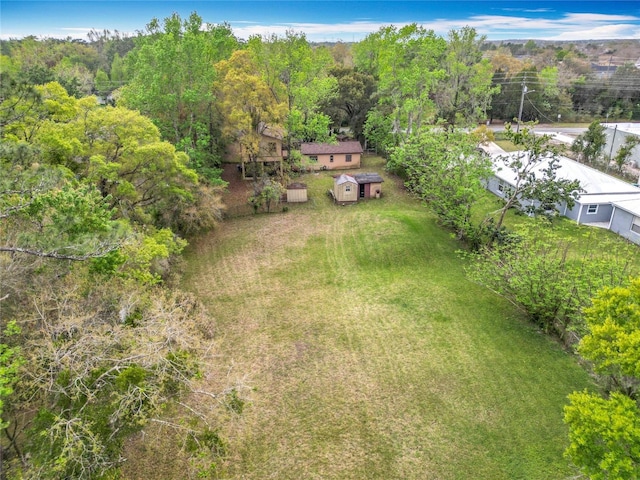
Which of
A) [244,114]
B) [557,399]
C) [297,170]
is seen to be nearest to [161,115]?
[244,114]

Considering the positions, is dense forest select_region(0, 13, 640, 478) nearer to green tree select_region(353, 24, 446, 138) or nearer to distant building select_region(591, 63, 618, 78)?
green tree select_region(353, 24, 446, 138)

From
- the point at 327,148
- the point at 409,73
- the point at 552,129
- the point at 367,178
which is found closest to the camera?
the point at 367,178

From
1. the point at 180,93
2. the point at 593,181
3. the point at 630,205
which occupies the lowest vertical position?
the point at 630,205

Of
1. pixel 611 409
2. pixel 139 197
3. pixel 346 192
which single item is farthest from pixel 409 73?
pixel 611 409

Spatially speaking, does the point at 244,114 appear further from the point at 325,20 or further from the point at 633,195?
the point at 325,20

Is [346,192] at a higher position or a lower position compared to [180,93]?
lower

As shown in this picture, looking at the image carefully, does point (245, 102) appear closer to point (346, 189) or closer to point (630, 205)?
point (346, 189)
